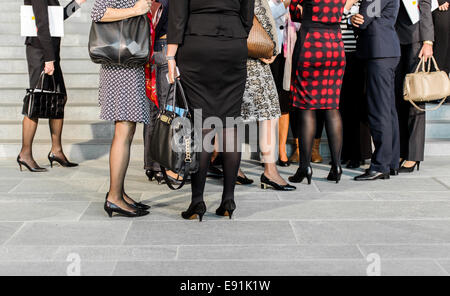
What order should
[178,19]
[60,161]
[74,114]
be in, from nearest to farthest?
1. [178,19]
2. [60,161]
3. [74,114]

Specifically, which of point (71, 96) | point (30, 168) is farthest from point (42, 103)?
point (71, 96)

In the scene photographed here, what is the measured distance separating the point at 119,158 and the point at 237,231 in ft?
2.99

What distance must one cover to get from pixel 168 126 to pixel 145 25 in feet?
2.15

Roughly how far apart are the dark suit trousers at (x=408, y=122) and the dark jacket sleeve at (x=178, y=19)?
2.66 m

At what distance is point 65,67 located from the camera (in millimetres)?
8086

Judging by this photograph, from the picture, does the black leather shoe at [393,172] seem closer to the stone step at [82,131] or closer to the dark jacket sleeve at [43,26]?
the stone step at [82,131]

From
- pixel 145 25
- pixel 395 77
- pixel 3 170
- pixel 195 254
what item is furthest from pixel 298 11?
pixel 3 170

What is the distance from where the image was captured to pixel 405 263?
3369 millimetres

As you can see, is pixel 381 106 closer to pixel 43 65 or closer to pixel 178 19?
pixel 178 19

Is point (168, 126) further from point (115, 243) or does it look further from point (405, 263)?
point (405, 263)

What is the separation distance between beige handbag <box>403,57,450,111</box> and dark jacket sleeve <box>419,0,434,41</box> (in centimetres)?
27

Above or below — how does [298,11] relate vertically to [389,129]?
above

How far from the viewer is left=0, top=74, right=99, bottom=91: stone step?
7691mm

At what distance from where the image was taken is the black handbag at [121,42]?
3930 millimetres
